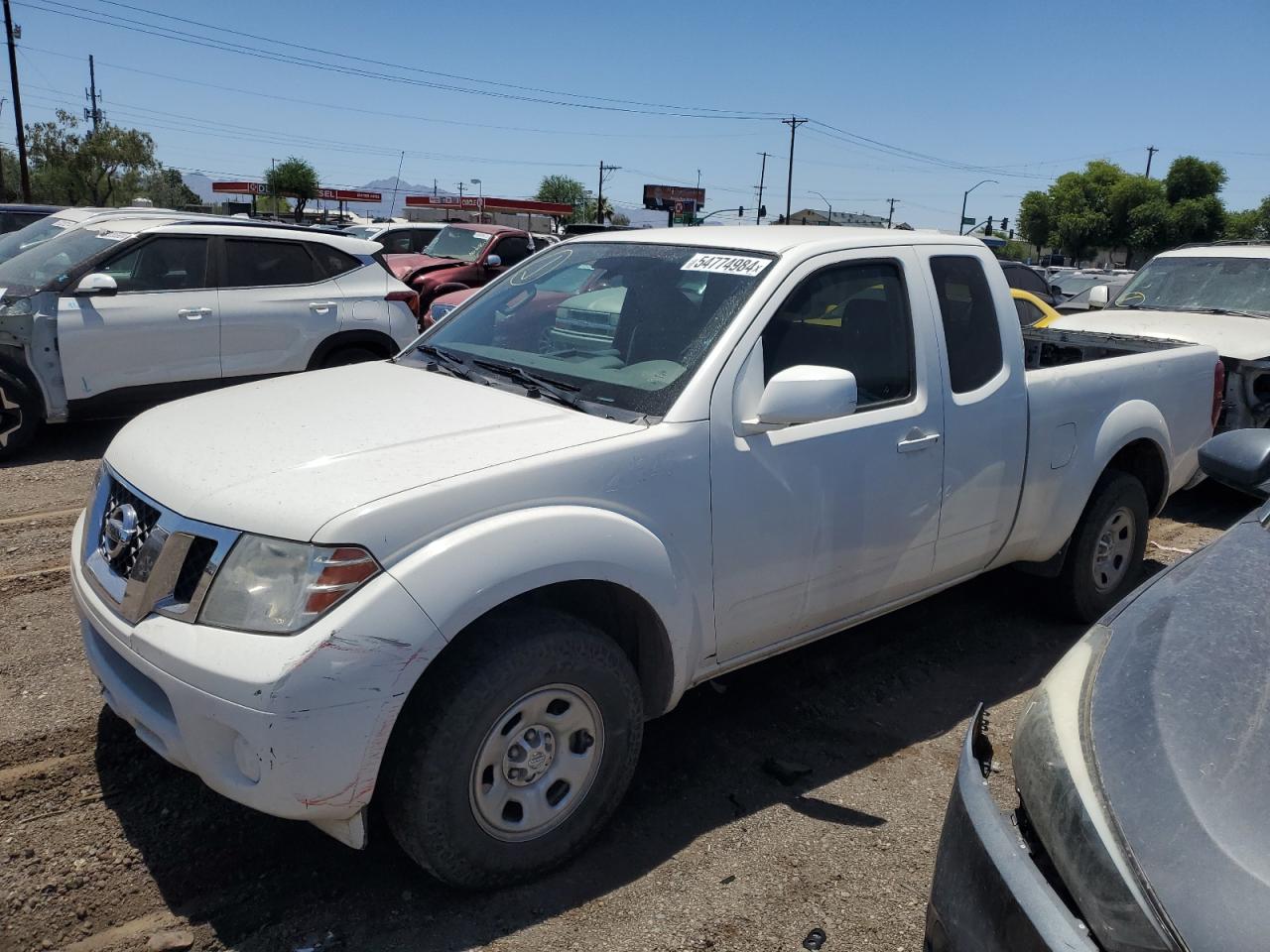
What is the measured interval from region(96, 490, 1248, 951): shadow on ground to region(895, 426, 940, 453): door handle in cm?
117

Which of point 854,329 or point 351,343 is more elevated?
point 854,329

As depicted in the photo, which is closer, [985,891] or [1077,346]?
[985,891]

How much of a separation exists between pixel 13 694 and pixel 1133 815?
3.93 meters

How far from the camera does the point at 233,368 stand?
27.0ft

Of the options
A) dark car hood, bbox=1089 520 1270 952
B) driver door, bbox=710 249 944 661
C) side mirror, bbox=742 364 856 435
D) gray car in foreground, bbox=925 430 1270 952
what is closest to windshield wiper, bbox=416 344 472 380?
driver door, bbox=710 249 944 661

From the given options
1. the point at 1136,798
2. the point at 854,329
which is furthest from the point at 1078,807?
the point at 854,329

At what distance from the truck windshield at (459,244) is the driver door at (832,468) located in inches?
471

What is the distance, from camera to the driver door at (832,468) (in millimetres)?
3213

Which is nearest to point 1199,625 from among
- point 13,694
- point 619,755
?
point 619,755

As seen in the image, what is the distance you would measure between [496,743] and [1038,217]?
241 ft

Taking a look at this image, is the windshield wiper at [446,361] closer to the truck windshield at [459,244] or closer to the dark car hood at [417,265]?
the dark car hood at [417,265]

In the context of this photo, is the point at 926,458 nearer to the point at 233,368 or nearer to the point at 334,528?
the point at 334,528

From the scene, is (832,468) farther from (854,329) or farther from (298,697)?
(298,697)

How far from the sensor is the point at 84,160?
153ft
